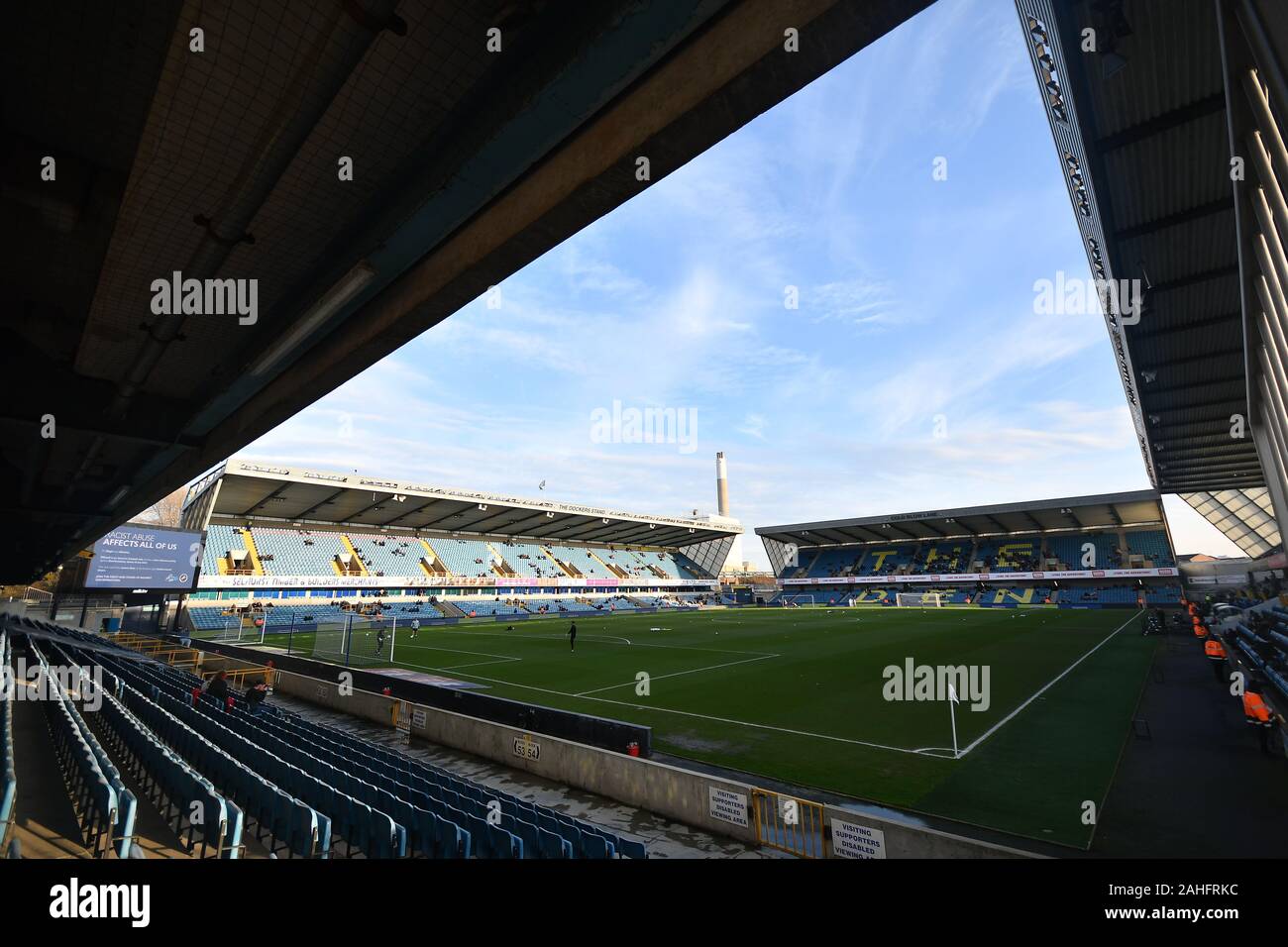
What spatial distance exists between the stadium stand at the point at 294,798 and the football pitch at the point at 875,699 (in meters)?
5.36

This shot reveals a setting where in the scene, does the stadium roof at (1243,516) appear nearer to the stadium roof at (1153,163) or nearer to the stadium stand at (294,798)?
the stadium roof at (1153,163)

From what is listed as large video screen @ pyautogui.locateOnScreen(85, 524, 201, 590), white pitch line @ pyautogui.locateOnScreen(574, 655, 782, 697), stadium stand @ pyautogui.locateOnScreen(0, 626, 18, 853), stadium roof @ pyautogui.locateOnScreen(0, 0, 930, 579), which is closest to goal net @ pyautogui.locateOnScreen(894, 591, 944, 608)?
white pitch line @ pyautogui.locateOnScreen(574, 655, 782, 697)

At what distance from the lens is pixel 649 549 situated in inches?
3565

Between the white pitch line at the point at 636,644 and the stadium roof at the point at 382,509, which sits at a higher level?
the stadium roof at the point at 382,509

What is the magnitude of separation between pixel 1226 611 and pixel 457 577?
60651 mm

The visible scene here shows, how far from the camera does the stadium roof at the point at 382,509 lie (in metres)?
46.3

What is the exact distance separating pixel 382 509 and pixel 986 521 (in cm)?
6687

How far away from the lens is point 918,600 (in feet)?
194

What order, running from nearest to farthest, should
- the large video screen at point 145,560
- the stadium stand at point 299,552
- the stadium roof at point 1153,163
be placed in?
the stadium roof at point 1153,163
the large video screen at point 145,560
the stadium stand at point 299,552

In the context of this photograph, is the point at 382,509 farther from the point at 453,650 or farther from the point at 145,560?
the point at 453,650

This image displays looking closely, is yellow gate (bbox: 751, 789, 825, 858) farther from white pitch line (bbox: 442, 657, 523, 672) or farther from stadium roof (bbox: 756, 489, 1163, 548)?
stadium roof (bbox: 756, 489, 1163, 548)

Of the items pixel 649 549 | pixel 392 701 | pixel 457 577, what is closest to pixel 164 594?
pixel 392 701

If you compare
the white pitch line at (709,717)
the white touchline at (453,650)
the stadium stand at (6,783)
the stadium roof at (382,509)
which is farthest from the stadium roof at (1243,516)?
the stadium stand at (6,783)
